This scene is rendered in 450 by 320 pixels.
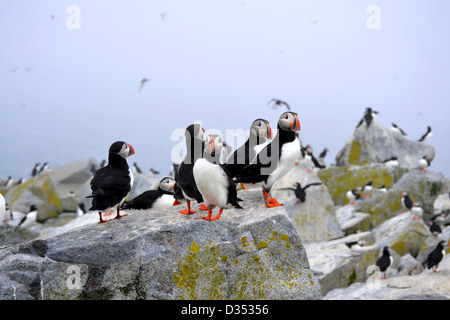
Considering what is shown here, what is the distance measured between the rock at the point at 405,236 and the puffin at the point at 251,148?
9.39 metres

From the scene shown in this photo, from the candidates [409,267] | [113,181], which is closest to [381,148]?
[409,267]

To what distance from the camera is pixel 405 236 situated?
48.6ft

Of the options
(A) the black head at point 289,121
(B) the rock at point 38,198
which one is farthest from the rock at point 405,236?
(B) the rock at point 38,198

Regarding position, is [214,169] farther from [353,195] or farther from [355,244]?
[353,195]

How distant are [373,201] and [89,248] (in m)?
14.4

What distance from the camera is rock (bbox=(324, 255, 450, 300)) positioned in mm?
9062

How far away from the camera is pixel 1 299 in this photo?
15.3 feet

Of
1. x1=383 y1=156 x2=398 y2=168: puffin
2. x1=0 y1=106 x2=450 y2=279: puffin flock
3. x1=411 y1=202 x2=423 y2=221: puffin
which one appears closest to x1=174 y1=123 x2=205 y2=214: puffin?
x1=0 y1=106 x2=450 y2=279: puffin flock

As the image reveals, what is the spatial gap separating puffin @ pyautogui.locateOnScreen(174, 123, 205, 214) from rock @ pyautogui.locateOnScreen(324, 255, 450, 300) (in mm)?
5069

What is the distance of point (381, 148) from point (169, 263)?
1984 cm

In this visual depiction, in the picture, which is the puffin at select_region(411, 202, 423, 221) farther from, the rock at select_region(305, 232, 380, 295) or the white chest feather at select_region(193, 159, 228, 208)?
the white chest feather at select_region(193, 159, 228, 208)

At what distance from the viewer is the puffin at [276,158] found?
5.76m
